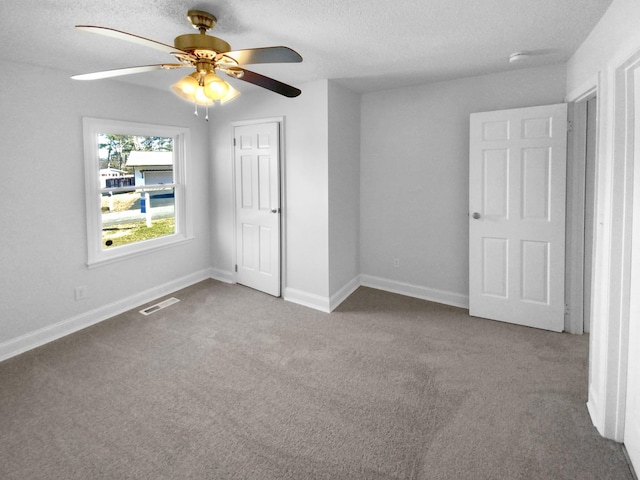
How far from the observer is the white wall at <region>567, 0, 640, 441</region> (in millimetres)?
1814

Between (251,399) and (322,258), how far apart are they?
70.2 inches

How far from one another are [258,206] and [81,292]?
2.01 m

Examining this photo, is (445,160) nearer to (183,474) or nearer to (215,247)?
(215,247)

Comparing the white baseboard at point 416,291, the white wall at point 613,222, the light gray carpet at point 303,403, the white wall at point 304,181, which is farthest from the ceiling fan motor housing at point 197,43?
the white baseboard at point 416,291

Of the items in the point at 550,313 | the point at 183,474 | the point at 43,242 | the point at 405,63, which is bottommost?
the point at 183,474

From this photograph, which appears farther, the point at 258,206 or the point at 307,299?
the point at 258,206

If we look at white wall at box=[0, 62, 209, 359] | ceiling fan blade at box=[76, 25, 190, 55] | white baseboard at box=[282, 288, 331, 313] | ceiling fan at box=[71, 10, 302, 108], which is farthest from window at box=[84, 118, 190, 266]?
ceiling fan blade at box=[76, 25, 190, 55]

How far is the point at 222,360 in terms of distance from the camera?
2.86 metres

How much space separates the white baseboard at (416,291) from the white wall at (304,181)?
0.90m

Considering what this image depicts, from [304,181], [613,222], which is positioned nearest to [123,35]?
[304,181]

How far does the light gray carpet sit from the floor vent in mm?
272

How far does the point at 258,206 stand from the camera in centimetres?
436

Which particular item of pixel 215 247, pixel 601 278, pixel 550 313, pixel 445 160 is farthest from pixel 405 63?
pixel 215 247

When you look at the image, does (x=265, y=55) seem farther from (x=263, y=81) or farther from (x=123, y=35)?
(x=123, y=35)
